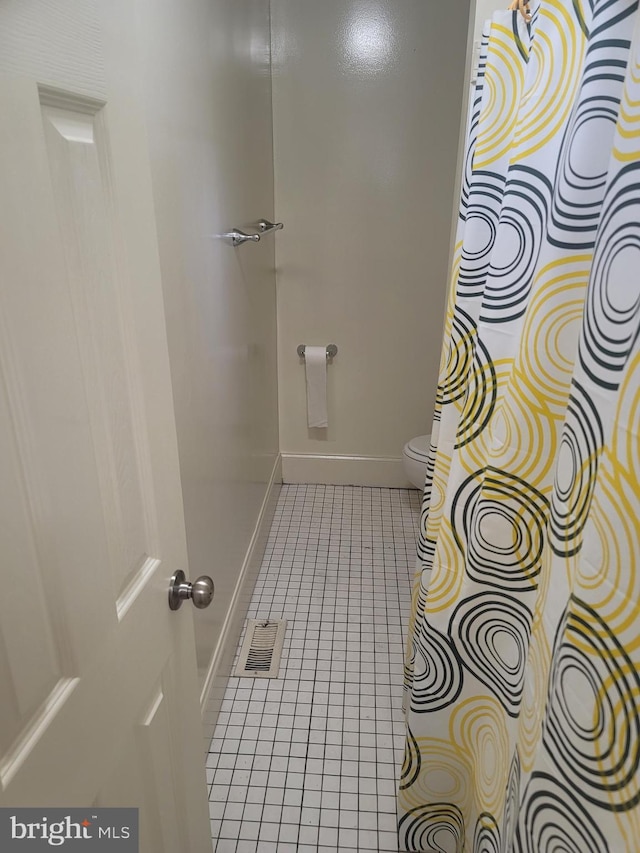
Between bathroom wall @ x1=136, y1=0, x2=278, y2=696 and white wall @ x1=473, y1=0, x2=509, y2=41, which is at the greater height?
white wall @ x1=473, y1=0, x2=509, y2=41

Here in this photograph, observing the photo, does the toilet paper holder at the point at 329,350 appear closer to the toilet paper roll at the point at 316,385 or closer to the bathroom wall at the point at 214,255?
the toilet paper roll at the point at 316,385

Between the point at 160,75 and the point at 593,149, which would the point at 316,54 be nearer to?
the point at 160,75

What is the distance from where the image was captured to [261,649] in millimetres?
2039

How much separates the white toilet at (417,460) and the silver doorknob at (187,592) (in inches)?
72.5

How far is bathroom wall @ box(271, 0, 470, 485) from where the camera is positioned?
2467 millimetres

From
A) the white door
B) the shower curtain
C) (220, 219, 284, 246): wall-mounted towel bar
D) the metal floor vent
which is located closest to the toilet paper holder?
(220, 219, 284, 246): wall-mounted towel bar

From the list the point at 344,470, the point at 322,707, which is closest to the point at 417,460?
the point at 344,470

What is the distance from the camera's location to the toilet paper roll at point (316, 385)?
9.62ft

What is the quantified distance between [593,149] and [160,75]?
36.4 inches

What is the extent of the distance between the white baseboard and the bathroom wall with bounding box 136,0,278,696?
0.60m

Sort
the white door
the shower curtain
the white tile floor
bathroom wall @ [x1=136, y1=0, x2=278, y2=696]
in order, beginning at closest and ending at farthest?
the white door
the shower curtain
bathroom wall @ [x1=136, y1=0, x2=278, y2=696]
the white tile floor

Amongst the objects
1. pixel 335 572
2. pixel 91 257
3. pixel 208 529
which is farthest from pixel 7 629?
pixel 335 572

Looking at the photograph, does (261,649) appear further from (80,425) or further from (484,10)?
(484,10)

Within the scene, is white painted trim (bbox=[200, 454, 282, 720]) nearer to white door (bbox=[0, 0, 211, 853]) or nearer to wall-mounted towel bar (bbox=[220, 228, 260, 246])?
white door (bbox=[0, 0, 211, 853])
